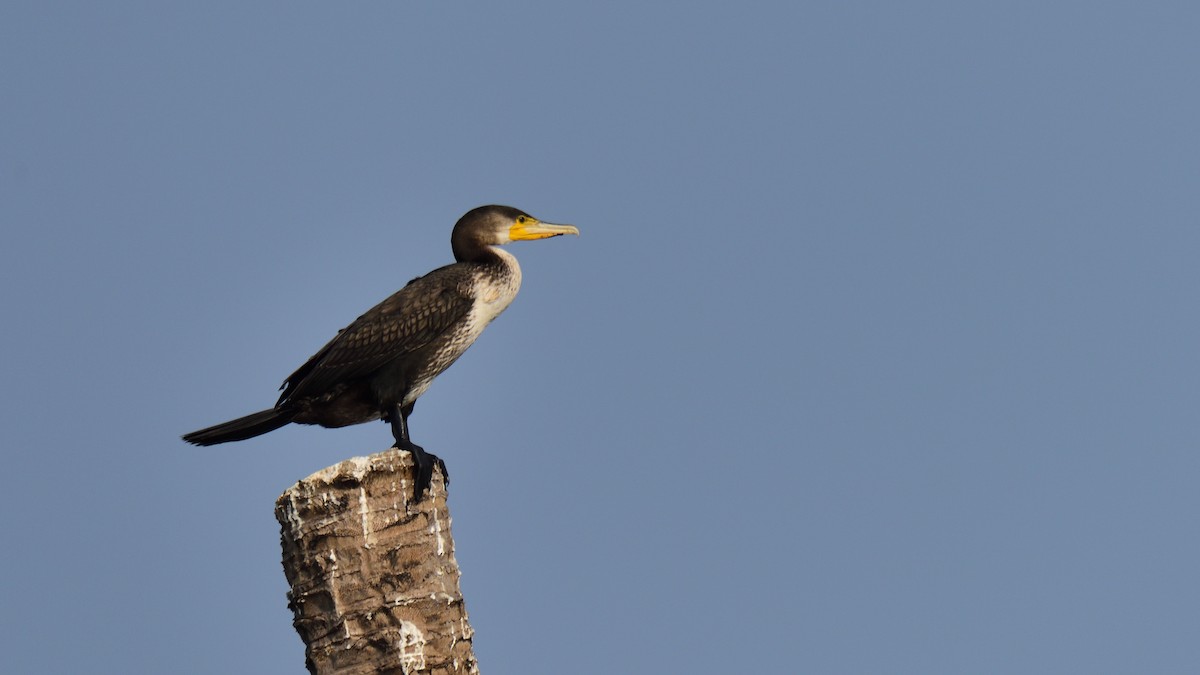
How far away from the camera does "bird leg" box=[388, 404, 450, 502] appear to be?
7.57 metres

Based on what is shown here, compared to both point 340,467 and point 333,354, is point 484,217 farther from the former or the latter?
point 340,467

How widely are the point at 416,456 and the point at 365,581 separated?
37.0 inches

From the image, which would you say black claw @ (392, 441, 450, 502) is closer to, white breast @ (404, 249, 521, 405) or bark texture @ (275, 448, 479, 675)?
bark texture @ (275, 448, 479, 675)

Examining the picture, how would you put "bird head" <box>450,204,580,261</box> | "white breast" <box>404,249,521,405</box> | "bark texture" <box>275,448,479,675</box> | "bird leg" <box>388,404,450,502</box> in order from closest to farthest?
"bark texture" <box>275,448,479,675</box> → "bird leg" <box>388,404,450,502</box> → "white breast" <box>404,249,521,405</box> → "bird head" <box>450,204,580,261</box>

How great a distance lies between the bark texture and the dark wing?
206 centimetres

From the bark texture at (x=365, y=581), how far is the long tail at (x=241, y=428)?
221cm

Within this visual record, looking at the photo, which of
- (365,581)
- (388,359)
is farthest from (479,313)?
(365,581)

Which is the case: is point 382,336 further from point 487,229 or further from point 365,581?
point 365,581

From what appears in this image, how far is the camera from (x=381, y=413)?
962cm

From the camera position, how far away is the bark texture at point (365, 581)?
7.06m

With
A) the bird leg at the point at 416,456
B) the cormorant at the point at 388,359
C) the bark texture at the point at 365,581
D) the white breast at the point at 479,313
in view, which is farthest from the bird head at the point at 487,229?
the bark texture at the point at 365,581

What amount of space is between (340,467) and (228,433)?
2.46m

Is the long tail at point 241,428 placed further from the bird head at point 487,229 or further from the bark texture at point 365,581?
the bark texture at point 365,581

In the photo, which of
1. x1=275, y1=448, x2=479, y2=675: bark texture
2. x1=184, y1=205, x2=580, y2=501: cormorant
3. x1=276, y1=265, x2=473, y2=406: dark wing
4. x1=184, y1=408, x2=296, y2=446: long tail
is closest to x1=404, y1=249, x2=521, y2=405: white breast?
x1=184, y1=205, x2=580, y2=501: cormorant
